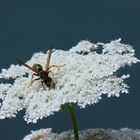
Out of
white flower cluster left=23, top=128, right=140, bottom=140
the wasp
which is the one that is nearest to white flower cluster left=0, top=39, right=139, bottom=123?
the wasp

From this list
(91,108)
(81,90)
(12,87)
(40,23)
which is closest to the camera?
(81,90)

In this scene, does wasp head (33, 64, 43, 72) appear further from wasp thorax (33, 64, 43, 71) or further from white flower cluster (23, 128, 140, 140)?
white flower cluster (23, 128, 140, 140)

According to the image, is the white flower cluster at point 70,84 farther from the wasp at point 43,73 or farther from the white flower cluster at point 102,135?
the white flower cluster at point 102,135

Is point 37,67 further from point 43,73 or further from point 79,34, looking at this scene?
point 79,34

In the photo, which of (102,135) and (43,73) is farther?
(102,135)

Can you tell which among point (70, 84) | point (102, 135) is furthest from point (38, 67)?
point (102, 135)

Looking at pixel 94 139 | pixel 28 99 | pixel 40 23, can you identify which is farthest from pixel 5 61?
pixel 28 99

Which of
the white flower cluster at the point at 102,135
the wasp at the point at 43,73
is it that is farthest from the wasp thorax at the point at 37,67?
the white flower cluster at the point at 102,135

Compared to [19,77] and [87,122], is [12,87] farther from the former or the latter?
[87,122]
